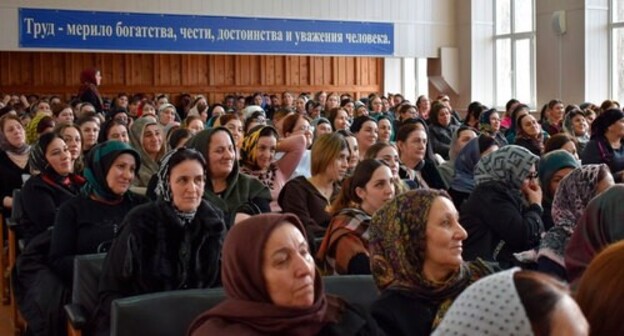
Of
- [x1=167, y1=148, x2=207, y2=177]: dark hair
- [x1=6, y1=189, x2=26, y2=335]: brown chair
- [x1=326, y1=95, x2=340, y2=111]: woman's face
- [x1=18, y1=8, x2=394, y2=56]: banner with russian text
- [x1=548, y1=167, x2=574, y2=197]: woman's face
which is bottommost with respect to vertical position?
[x1=6, y1=189, x2=26, y2=335]: brown chair

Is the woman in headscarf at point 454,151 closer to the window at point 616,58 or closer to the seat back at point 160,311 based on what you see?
the seat back at point 160,311

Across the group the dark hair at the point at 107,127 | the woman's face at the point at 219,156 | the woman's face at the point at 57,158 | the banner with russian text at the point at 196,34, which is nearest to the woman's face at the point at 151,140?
the dark hair at the point at 107,127

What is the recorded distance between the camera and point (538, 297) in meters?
1.31

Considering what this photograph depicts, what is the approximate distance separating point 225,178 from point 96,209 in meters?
0.80

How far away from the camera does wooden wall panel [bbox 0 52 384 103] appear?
53.1ft

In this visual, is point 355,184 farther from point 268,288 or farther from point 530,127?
point 530,127

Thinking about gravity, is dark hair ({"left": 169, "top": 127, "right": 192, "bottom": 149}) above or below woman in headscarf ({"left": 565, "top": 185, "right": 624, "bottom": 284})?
above

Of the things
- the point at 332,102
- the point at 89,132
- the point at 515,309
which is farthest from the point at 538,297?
the point at 332,102

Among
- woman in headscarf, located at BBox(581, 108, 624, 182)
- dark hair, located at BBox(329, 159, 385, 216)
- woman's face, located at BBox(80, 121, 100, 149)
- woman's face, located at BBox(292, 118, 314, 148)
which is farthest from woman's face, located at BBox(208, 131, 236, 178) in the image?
woman in headscarf, located at BBox(581, 108, 624, 182)

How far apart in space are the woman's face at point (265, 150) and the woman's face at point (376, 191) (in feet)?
6.13

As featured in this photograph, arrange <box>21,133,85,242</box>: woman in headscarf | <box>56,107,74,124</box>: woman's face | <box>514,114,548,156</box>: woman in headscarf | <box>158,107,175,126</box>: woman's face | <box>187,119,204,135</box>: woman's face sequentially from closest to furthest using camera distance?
<box>21,133,85,242</box>: woman in headscarf < <box>187,119,204,135</box>: woman's face < <box>514,114,548,156</box>: woman in headscarf < <box>56,107,74,124</box>: woman's face < <box>158,107,175,126</box>: woman's face

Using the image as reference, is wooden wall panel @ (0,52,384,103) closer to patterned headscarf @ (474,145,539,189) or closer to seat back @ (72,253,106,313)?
patterned headscarf @ (474,145,539,189)

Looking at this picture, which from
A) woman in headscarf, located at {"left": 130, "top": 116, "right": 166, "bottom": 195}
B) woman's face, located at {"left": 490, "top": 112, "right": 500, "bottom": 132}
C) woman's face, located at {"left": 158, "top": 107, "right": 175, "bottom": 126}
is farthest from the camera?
woman's face, located at {"left": 490, "top": 112, "right": 500, "bottom": 132}

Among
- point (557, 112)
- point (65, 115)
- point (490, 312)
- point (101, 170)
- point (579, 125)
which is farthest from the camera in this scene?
point (557, 112)
